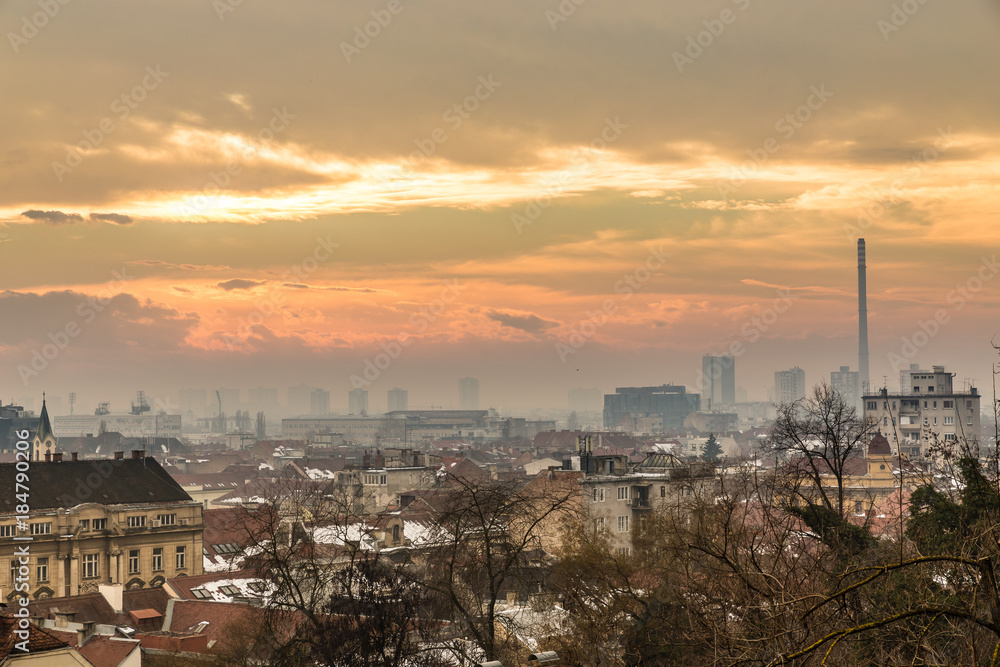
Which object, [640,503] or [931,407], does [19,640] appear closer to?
[640,503]

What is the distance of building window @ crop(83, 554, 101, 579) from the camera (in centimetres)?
4631

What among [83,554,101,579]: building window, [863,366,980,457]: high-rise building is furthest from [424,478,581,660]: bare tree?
[863,366,980,457]: high-rise building

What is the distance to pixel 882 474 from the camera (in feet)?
247

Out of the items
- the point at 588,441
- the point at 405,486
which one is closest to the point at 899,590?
the point at 588,441

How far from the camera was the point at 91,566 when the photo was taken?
46625 mm

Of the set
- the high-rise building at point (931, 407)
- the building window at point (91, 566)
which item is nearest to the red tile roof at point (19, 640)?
the building window at point (91, 566)

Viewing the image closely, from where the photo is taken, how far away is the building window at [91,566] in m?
46.3

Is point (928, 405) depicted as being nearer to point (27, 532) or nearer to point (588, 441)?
point (588, 441)

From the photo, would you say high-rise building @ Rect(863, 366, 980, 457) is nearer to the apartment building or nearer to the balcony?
the balcony

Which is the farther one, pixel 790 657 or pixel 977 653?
pixel 977 653

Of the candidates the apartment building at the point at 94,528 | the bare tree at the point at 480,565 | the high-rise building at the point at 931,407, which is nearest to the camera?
the bare tree at the point at 480,565

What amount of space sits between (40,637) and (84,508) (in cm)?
3071

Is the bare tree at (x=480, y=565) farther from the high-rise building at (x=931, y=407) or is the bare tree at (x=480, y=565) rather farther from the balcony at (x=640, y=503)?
the high-rise building at (x=931, y=407)

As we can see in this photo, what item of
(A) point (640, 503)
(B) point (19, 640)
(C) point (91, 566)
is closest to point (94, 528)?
(C) point (91, 566)
